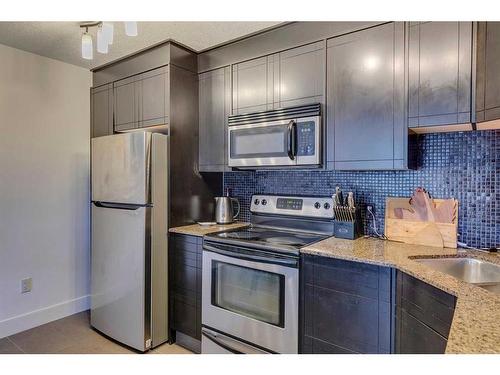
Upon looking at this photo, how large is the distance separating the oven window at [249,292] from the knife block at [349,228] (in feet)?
1.73

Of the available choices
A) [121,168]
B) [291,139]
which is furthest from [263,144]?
[121,168]

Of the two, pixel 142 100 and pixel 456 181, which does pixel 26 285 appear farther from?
pixel 456 181

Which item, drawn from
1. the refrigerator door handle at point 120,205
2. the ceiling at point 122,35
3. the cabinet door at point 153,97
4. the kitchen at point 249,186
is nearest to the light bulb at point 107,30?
the kitchen at point 249,186

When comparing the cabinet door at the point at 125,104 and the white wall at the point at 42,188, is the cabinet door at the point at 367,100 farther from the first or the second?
the white wall at the point at 42,188

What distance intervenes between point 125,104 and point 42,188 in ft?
3.41

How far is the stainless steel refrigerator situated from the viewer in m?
2.27

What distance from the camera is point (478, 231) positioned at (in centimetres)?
179

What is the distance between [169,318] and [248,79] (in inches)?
75.3

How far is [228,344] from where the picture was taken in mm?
2051

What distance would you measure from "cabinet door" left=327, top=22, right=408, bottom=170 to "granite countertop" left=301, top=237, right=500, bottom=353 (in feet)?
1.55

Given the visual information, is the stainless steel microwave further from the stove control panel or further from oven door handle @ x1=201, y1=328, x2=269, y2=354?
oven door handle @ x1=201, y1=328, x2=269, y2=354

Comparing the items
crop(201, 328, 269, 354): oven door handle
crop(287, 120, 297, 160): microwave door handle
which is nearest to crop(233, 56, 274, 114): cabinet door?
crop(287, 120, 297, 160): microwave door handle
